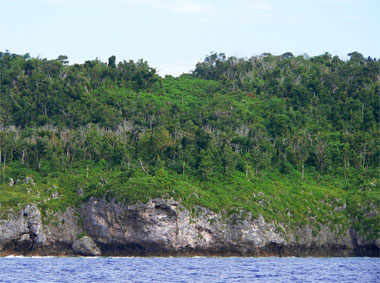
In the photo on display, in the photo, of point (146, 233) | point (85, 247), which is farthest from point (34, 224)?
point (146, 233)

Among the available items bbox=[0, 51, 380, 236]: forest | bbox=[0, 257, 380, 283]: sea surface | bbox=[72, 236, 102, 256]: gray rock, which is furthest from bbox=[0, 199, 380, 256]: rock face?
bbox=[0, 257, 380, 283]: sea surface

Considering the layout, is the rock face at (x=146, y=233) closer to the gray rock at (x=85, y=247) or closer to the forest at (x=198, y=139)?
the gray rock at (x=85, y=247)

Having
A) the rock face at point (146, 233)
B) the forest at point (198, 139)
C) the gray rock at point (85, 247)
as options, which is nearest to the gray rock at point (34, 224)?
the rock face at point (146, 233)

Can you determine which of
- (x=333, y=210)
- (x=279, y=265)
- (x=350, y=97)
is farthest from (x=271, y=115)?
(x=279, y=265)

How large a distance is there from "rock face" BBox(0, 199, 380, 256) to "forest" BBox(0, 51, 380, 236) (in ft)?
4.69

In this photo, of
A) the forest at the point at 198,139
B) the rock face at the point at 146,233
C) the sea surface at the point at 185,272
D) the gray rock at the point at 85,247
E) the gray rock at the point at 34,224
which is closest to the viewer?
the sea surface at the point at 185,272

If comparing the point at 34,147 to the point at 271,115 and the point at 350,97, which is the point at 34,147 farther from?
the point at 350,97

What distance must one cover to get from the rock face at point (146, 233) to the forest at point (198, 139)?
1.43 m

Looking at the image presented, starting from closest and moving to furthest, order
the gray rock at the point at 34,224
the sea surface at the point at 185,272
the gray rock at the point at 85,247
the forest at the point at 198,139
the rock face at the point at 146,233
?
the sea surface at the point at 185,272
the gray rock at the point at 34,224
the rock face at the point at 146,233
the gray rock at the point at 85,247
the forest at the point at 198,139

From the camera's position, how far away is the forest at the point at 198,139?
79.1m

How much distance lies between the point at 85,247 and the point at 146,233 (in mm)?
6820

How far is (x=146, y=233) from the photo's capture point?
72.6 m

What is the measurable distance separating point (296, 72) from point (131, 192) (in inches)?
2170

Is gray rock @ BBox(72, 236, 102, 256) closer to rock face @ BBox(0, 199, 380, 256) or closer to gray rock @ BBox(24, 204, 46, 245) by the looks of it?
rock face @ BBox(0, 199, 380, 256)
